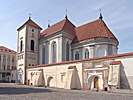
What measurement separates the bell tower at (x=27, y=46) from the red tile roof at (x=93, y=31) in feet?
32.5

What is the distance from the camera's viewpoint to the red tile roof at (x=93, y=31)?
2523 centimetres

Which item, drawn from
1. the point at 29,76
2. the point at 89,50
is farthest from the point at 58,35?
the point at 29,76

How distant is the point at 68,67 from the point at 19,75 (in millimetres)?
17139

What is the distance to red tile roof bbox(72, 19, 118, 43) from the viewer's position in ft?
82.8

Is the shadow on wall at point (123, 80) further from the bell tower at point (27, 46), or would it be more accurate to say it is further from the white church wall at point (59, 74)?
the bell tower at point (27, 46)

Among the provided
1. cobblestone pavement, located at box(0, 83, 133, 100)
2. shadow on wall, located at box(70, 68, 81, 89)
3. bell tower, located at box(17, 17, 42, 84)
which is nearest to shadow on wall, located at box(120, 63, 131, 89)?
cobblestone pavement, located at box(0, 83, 133, 100)

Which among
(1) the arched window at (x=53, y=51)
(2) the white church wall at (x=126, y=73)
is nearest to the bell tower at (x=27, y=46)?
(1) the arched window at (x=53, y=51)

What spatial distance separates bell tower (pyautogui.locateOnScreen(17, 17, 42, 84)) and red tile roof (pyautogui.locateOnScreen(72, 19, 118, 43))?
9903mm

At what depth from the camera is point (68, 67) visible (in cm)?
1892

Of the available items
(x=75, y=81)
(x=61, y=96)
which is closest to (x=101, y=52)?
(x=75, y=81)

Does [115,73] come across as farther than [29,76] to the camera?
No

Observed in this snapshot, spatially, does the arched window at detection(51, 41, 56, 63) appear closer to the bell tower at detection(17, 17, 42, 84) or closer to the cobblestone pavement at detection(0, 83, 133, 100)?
the bell tower at detection(17, 17, 42, 84)

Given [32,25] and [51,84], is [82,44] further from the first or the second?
[32,25]

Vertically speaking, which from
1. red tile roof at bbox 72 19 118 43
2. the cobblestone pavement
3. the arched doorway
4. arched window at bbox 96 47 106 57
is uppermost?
red tile roof at bbox 72 19 118 43
